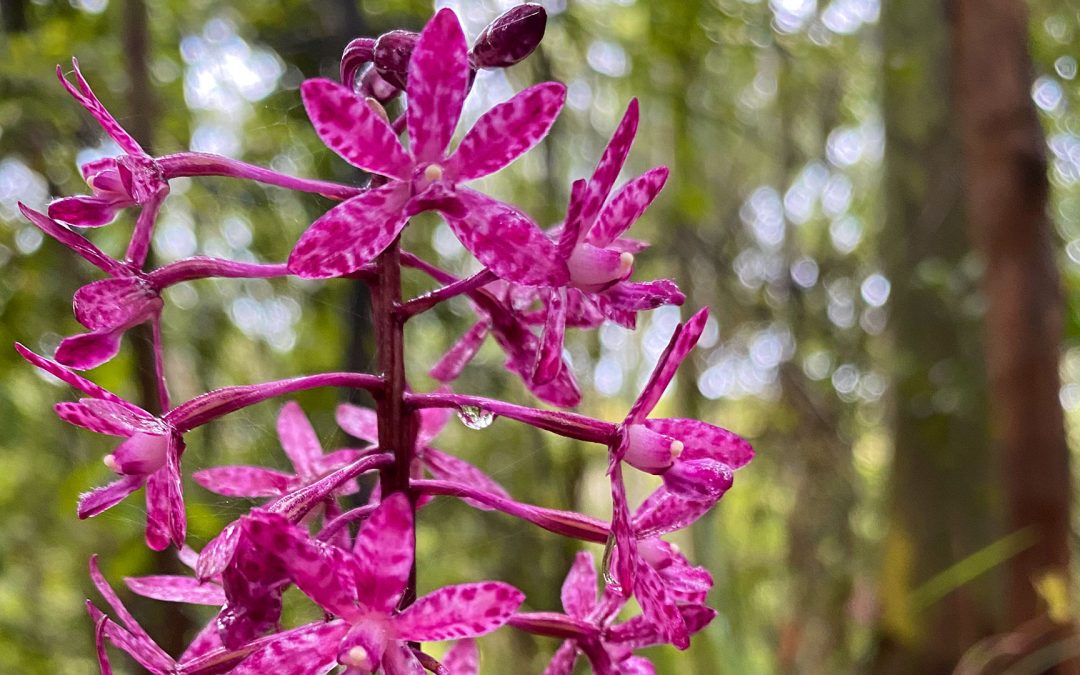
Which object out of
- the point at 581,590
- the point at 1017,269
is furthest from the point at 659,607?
the point at 1017,269

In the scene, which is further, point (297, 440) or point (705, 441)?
point (297, 440)

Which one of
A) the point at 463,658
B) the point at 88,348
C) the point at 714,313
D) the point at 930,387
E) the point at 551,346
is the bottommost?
the point at 714,313

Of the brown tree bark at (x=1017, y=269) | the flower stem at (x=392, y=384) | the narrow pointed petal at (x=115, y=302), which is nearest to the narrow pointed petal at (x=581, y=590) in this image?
the flower stem at (x=392, y=384)

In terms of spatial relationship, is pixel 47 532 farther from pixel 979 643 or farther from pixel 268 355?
pixel 979 643

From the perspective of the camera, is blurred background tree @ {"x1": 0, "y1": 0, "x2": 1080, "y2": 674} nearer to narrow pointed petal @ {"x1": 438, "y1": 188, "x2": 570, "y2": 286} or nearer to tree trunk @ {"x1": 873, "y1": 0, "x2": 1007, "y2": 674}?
tree trunk @ {"x1": 873, "y1": 0, "x2": 1007, "y2": 674}

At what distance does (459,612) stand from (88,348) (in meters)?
0.37

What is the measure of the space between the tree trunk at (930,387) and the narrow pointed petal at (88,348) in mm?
2040

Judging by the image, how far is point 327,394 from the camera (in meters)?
1.55

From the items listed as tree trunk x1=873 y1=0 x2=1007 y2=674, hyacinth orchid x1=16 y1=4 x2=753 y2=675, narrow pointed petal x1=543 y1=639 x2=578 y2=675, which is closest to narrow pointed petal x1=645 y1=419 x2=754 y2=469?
hyacinth orchid x1=16 y1=4 x2=753 y2=675

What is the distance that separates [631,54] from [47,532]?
183 centimetres

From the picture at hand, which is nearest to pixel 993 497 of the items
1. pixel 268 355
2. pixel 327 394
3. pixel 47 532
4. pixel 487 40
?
pixel 327 394

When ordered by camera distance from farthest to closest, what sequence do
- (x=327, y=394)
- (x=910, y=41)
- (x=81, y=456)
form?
(x=910, y=41)
(x=81, y=456)
(x=327, y=394)

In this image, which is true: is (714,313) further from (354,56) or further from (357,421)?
(354,56)

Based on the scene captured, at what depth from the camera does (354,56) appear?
2.36 ft
